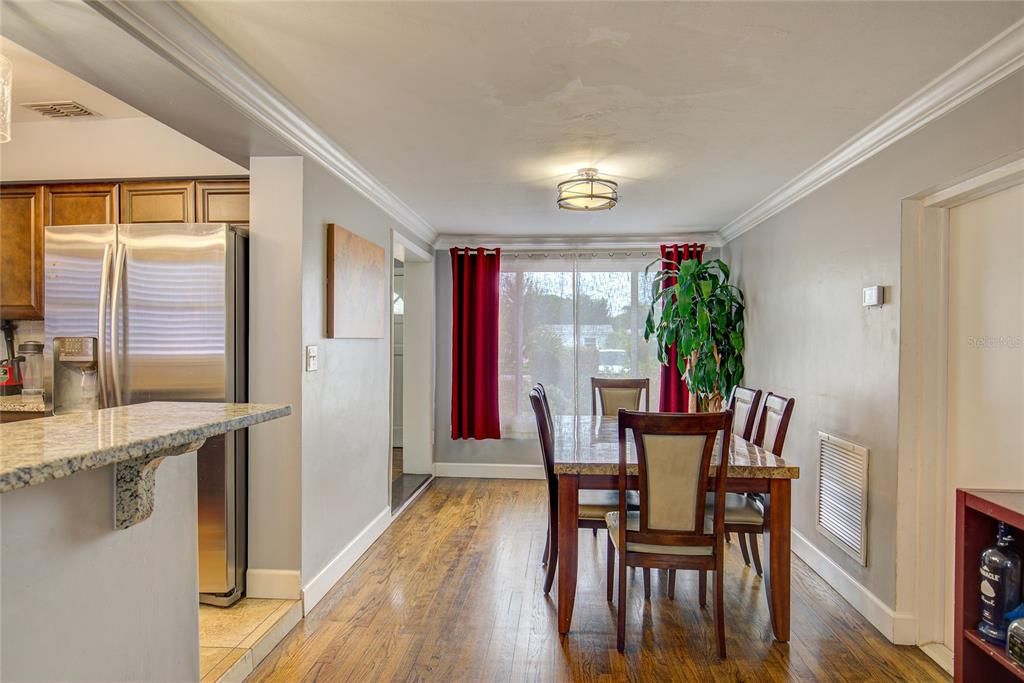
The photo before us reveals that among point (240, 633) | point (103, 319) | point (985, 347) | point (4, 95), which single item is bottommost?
point (240, 633)

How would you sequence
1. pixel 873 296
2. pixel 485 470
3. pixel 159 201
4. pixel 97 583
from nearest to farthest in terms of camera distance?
pixel 97 583, pixel 873 296, pixel 159 201, pixel 485 470

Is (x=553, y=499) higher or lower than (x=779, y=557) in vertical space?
higher

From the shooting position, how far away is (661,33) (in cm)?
188

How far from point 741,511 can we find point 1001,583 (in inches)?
48.4

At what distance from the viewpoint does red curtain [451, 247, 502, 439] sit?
18.6 ft

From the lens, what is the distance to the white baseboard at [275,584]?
286 cm

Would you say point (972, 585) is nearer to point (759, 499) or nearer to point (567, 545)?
point (759, 499)

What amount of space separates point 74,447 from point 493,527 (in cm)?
352

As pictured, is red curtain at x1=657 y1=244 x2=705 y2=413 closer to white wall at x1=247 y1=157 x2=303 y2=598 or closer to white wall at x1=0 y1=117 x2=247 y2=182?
white wall at x1=247 y1=157 x2=303 y2=598

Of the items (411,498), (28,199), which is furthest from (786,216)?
(28,199)

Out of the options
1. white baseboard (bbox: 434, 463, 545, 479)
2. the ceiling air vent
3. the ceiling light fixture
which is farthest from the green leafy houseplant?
the ceiling light fixture

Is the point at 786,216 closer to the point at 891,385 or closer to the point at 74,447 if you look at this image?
the point at 891,385

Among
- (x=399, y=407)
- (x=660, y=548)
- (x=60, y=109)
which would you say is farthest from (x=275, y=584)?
(x=399, y=407)

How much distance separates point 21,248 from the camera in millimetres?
3283
